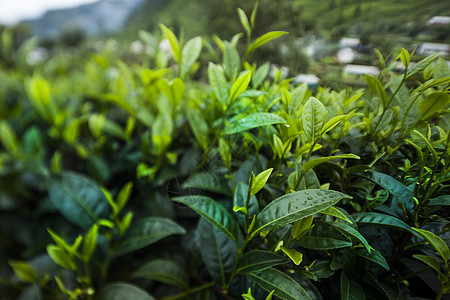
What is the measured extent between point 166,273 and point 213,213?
328 mm

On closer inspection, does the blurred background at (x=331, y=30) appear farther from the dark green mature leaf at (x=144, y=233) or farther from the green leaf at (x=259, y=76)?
the dark green mature leaf at (x=144, y=233)

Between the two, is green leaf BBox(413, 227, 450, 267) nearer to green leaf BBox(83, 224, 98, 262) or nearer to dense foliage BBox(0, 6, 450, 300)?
Result: dense foliage BBox(0, 6, 450, 300)

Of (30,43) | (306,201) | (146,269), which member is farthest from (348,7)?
(30,43)

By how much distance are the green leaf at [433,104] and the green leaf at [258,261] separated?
322 millimetres

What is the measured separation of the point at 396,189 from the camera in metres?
0.40

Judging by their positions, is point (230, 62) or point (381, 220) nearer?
point (381, 220)

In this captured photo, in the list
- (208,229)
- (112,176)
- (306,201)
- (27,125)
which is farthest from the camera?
(27,125)

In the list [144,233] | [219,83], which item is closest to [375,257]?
[219,83]

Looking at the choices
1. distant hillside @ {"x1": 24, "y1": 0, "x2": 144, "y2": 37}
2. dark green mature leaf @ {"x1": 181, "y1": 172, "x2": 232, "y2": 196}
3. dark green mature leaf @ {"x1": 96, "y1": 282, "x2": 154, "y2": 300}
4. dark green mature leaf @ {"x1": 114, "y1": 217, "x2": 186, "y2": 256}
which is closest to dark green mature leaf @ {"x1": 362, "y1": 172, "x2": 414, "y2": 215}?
dark green mature leaf @ {"x1": 181, "y1": 172, "x2": 232, "y2": 196}

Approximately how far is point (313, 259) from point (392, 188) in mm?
183

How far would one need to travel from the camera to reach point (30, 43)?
152 centimetres

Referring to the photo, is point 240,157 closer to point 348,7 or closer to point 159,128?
point 159,128

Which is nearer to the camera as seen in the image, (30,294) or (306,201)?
(306,201)

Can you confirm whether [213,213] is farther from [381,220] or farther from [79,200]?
[79,200]
